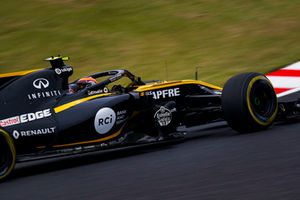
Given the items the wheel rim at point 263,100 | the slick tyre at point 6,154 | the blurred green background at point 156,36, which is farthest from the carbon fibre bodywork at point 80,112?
the blurred green background at point 156,36

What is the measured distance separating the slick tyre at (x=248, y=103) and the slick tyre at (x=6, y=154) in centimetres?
253

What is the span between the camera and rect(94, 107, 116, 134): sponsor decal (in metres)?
7.73

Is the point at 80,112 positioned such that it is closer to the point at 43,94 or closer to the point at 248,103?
the point at 43,94

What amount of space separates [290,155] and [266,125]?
188cm

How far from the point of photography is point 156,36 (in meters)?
15.3

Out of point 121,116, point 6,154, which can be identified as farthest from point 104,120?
point 6,154

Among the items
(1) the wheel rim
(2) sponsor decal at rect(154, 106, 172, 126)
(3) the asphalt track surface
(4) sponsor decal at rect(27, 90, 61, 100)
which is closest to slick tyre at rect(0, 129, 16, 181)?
(3) the asphalt track surface

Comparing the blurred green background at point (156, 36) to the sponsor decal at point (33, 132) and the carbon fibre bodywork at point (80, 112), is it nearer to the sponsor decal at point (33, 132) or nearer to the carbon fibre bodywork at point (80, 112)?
the carbon fibre bodywork at point (80, 112)

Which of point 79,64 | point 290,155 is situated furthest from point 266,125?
point 79,64

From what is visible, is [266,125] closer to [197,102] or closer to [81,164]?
[197,102]

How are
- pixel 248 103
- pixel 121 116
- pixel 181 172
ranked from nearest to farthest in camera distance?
pixel 181 172, pixel 121 116, pixel 248 103

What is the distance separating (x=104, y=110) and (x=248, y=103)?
166 centimetres

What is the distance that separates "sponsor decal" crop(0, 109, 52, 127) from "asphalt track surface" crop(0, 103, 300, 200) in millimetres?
554

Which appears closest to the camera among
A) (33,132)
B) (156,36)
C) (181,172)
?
(181,172)
